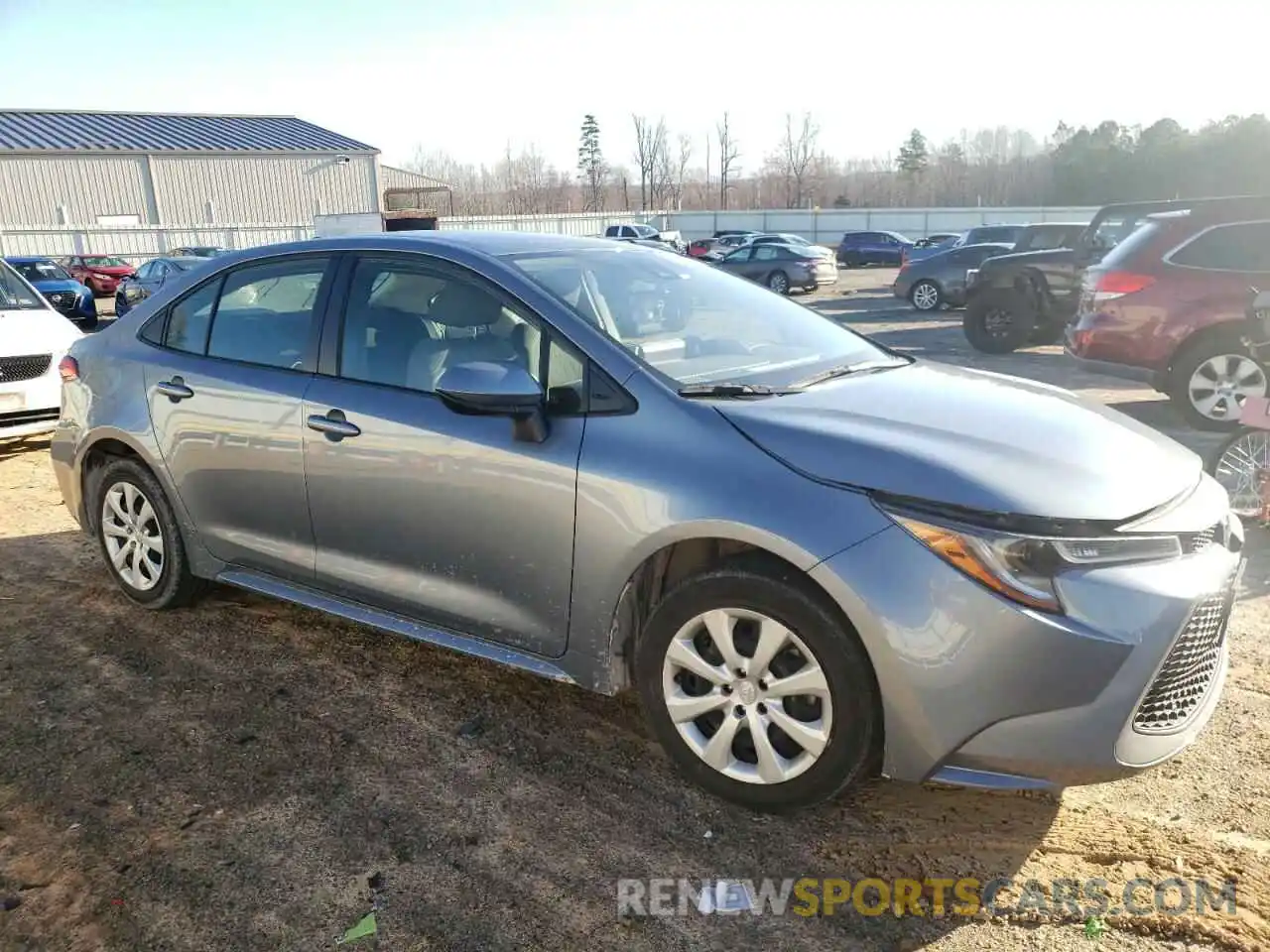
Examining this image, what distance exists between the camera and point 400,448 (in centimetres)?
344

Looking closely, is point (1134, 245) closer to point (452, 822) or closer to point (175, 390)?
point (175, 390)

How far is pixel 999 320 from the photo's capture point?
1323 cm

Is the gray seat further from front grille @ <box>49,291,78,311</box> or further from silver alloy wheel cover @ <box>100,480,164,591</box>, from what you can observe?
front grille @ <box>49,291,78,311</box>

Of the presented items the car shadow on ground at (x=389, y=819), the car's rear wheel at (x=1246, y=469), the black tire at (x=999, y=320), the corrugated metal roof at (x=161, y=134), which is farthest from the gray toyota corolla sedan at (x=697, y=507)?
the corrugated metal roof at (x=161, y=134)

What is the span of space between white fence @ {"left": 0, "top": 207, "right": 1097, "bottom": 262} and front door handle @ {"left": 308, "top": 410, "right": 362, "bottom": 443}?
1114 inches

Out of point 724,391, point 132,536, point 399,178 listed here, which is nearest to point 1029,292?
point 724,391

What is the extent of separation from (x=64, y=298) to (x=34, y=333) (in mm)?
13621

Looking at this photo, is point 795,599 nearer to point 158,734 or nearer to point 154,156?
point 158,734

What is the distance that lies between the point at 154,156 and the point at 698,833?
46418mm

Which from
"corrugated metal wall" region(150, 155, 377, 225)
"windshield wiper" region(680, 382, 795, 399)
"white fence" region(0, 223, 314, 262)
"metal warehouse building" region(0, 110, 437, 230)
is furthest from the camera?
"corrugated metal wall" region(150, 155, 377, 225)

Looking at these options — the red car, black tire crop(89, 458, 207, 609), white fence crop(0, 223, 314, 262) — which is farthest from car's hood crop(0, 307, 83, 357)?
white fence crop(0, 223, 314, 262)

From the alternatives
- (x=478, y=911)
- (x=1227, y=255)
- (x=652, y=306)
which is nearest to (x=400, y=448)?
(x=652, y=306)

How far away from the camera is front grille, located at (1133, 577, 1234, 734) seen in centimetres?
257

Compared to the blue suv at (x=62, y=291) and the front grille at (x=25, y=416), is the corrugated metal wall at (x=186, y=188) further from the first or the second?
the front grille at (x=25, y=416)
